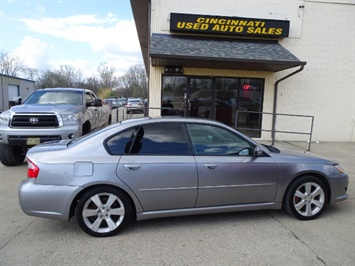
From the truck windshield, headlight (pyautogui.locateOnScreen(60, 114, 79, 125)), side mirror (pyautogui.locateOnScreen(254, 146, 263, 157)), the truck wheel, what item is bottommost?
the truck wheel

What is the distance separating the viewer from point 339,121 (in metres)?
11.6

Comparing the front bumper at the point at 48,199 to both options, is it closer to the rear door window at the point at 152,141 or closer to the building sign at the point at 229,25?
the rear door window at the point at 152,141

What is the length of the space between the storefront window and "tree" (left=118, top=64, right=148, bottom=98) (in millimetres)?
49452

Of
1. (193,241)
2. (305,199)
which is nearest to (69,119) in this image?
(193,241)

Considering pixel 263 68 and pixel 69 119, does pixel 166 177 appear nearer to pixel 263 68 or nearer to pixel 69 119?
pixel 69 119

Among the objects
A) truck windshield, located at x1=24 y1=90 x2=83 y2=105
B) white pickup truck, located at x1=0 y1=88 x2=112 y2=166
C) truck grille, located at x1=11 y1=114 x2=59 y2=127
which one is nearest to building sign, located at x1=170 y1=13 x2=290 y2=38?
truck windshield, located at x1=24 y1=90 x2=83 y2=105

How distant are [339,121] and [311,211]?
9042 mm

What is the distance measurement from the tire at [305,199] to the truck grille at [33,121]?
5.27 meters

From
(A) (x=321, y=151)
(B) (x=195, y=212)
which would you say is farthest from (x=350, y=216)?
(A) (x=321, y=151)

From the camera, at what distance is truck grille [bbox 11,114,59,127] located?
6.53 m

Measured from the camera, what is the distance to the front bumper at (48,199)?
3.38 metres

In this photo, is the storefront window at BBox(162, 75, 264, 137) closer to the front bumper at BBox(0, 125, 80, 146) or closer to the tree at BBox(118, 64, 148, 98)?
the front bumper at BBox(0, 125, 80, 146)

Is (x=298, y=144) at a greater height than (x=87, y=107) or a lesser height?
lesser

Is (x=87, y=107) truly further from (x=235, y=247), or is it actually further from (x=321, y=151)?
(x=321, y=151)
